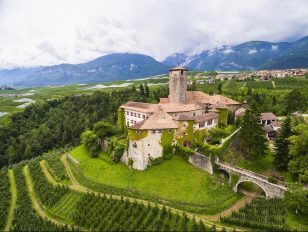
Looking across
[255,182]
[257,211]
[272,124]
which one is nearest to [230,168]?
[255,182]

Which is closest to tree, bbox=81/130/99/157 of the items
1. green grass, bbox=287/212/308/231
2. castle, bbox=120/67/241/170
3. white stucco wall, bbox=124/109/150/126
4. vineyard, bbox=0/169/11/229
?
Answer: white stucco wall, bbox=124/109/150/126

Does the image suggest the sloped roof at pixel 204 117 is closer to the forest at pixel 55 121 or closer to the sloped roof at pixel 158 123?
the sloped roof at pixel 158 123

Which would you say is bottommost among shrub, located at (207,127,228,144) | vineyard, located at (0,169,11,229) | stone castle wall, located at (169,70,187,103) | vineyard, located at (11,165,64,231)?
vineyard, located at (0,169,11,229)

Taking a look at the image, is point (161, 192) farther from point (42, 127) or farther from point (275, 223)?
point (42, 127)

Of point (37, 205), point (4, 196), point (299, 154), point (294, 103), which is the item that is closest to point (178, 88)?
point (299, 154)

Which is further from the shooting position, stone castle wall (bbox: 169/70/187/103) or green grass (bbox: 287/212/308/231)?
stone castle wall (bbox: 169/70/187/103)

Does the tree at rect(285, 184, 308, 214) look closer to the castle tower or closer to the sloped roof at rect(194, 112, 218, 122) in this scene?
the sloped roof at rect(194, 112, 218, 122)

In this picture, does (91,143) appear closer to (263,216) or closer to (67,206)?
(67,206)
